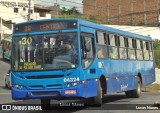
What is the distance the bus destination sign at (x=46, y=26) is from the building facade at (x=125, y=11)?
5856 centimetres

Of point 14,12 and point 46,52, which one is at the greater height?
point 14,12

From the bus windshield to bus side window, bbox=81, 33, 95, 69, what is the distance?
429 millimetres

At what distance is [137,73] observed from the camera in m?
21.5

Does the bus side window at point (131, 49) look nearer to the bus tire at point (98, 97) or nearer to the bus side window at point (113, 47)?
the bus side window at point (113, 47)

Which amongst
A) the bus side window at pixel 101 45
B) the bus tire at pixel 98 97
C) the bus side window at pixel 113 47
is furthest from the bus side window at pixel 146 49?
the bus tire at pixel 98 97

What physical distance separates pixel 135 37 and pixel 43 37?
865 centimetres

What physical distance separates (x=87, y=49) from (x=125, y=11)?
69254 mm

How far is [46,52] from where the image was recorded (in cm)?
1354

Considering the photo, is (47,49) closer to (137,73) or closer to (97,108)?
(97,108)

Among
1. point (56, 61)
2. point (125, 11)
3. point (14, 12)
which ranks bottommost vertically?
point (56, 61)

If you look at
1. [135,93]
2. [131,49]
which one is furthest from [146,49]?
[131,49]

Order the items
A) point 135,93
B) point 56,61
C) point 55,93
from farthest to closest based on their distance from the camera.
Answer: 1. point 135,93
2. point 56,61
3. point 55,93

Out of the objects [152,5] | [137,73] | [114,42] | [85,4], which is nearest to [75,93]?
[114,42]

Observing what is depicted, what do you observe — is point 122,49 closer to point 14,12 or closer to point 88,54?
point 88,54
